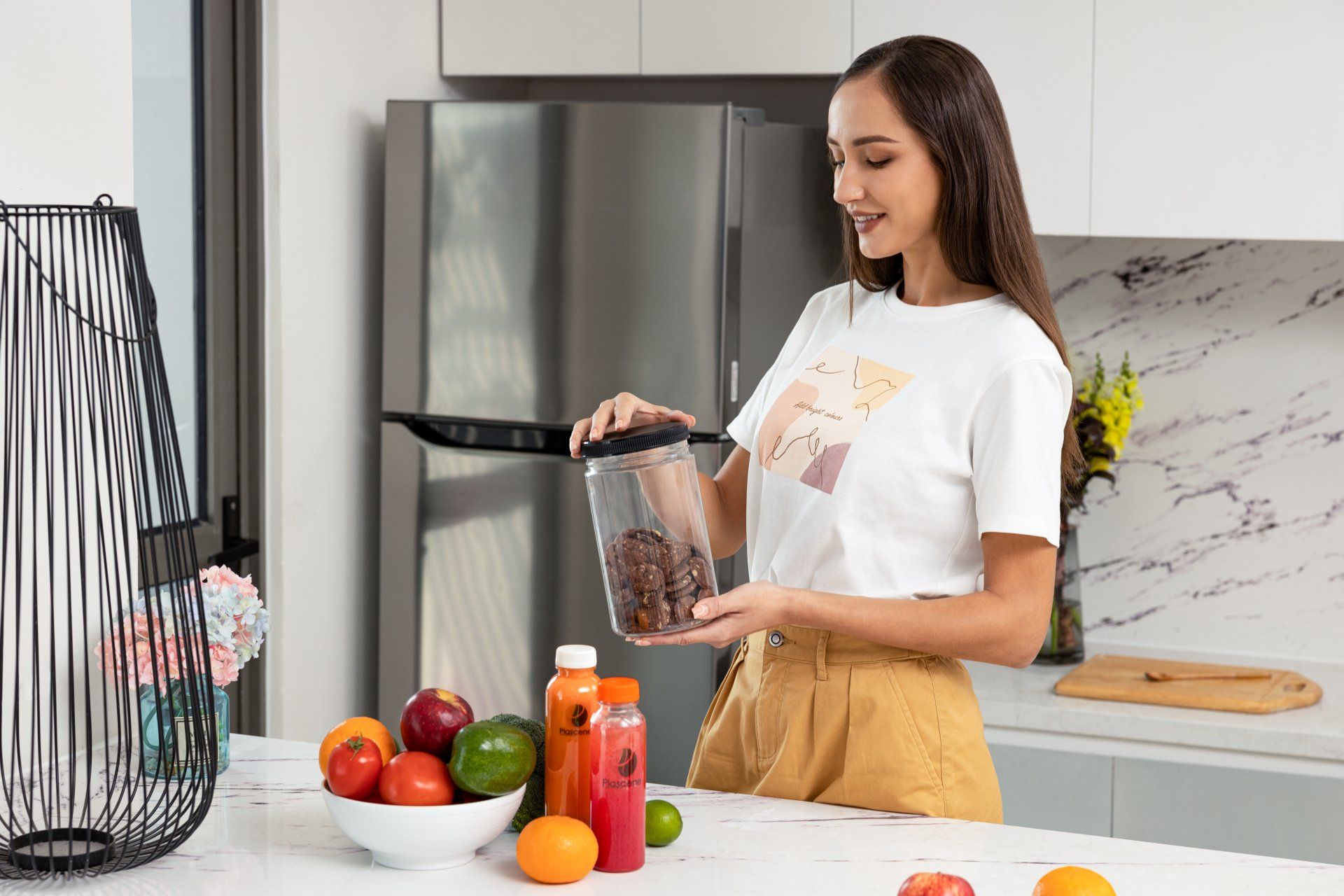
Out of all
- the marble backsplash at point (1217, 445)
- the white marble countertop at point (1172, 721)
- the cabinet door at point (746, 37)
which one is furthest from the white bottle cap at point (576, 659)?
the marble backsplash at point (1217, 445)

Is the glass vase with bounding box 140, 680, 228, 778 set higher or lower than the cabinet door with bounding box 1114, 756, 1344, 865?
higher

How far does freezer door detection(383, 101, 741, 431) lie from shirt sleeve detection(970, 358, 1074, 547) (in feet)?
3.21

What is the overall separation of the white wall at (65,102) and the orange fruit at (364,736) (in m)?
0.60

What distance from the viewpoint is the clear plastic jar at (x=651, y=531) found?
117 centimetres

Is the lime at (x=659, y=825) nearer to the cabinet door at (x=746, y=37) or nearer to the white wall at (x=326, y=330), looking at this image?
the white wall at (x=326, y=330)

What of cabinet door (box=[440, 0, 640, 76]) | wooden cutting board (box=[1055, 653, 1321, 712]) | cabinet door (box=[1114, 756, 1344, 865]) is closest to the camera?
cabinet door (box=[1114, 756, 1344, 865])

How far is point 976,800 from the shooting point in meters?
1.32

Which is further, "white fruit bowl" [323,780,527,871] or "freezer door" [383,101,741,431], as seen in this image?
"freezer door" [383,101,741,431]

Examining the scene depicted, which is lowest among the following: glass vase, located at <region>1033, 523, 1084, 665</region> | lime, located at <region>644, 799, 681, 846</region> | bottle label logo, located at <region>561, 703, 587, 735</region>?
glass vase, located at <region>1033, 523, 1084, 665</region>

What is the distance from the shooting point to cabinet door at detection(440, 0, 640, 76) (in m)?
2.43

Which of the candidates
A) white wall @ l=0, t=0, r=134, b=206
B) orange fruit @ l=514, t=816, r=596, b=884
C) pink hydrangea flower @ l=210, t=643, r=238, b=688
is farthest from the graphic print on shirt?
white wall @ l=0, t=0, r=134, b=206

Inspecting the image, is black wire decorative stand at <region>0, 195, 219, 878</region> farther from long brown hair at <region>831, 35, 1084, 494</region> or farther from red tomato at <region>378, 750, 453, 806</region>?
long brown hair at <region>831, 35, 1084, 494</region>

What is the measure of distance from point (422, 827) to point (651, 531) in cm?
32

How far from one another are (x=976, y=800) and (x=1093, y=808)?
95 centimetres
